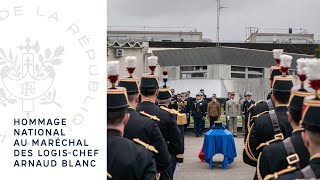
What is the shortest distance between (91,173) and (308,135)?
1.24 m

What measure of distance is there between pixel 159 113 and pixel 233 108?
41.0 ft

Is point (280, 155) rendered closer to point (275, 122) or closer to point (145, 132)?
point (275, 122)

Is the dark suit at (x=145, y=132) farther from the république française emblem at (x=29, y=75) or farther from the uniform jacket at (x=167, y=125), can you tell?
the république française emblem at (x=29, y=75)

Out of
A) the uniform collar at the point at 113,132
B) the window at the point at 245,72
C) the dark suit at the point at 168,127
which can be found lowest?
the dark suit at the point at 168,127

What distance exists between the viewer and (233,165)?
13.0 metres

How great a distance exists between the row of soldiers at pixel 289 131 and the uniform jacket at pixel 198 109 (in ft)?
42.1

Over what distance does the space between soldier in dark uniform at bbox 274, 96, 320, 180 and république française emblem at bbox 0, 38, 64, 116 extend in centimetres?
139

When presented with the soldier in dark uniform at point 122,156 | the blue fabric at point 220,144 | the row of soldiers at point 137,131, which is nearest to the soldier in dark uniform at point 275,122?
the row of soldiers at point 137,131

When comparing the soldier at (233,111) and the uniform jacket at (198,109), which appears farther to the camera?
the uniform jacket at (198,109)

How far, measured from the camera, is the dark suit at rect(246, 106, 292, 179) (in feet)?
17.8

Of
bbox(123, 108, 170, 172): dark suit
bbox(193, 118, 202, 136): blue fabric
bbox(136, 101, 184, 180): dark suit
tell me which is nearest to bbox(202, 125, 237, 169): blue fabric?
bbox(136, 101, 184, 180): dark suit

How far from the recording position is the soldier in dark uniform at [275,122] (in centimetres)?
543

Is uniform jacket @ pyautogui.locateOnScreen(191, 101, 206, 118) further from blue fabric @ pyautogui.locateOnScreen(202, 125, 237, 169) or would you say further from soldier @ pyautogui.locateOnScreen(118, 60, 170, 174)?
soldier @ pyautogui.locateOnScreen(118, 60, 170, 174)

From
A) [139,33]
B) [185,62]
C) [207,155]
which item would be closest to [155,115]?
[207,155]
